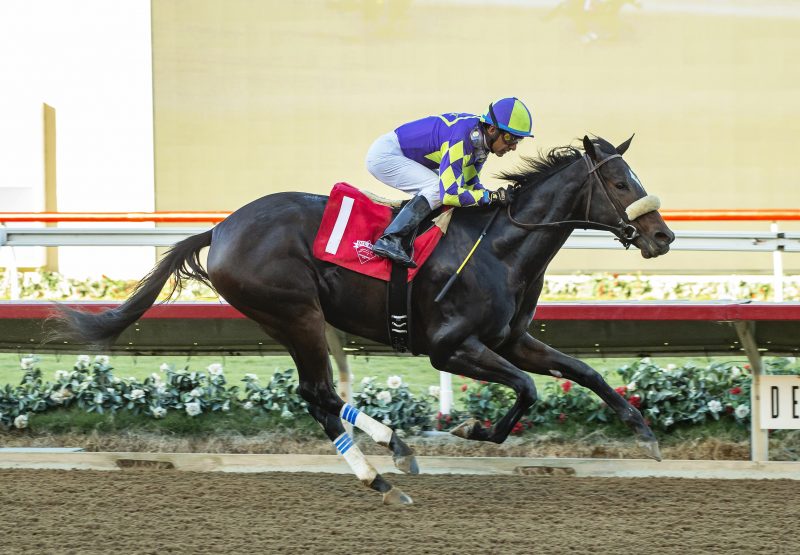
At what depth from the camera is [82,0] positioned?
10453 mm

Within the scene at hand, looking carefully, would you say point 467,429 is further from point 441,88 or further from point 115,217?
point 441,88

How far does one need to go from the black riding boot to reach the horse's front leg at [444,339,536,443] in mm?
421

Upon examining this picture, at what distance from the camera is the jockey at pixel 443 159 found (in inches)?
166

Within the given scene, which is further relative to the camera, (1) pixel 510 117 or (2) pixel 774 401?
(2) pixel 774 401

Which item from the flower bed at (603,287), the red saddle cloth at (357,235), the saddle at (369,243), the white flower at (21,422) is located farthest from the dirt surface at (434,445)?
the flower bed at (603,287)

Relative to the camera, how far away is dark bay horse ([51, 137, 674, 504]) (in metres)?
4.18

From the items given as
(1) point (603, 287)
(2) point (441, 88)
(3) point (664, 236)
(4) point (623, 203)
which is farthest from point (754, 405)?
(2) point (441, 88)

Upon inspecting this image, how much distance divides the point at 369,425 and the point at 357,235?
781 mm

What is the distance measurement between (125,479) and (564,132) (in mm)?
6745

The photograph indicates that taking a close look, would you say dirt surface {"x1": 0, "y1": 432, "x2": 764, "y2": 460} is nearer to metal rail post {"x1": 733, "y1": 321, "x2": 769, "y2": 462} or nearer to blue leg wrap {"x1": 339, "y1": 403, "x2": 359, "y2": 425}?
metal rail post {"x1": 733, "y1": 321, "x2": 769, "y2": 462}

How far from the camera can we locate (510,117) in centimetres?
420

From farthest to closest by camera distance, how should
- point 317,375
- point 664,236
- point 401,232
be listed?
1. point 317,375
2. point 401,232
3. point 664,236

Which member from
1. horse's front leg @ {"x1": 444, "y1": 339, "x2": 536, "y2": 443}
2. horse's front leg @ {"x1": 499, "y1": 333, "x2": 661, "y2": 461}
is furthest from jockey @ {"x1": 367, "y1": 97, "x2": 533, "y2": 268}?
horse's front leg @ {"x1": 499, "y1": 333, "x2": 661, "y2": 461}

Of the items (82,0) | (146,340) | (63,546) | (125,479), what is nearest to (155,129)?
(82,0)
